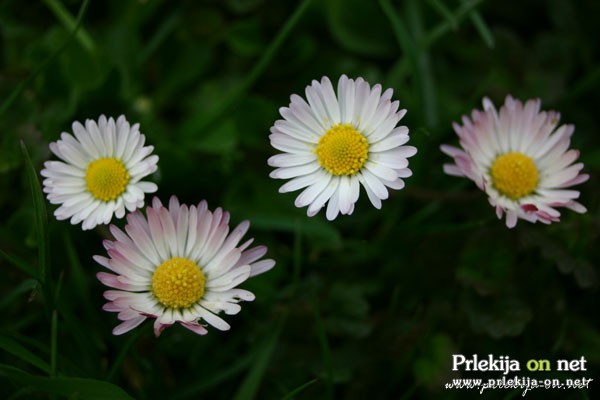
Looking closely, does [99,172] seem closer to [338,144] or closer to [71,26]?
[338,144]

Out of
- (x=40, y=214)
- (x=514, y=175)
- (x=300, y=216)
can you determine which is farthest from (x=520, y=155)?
(x=40, y=214)

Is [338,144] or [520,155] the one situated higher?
[520,155]

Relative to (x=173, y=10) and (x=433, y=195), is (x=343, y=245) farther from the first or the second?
(x=173, y=10)

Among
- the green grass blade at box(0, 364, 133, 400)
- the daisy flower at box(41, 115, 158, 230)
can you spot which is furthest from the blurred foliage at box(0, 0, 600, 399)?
the daisy flower at box(41, 115, 158, 230)

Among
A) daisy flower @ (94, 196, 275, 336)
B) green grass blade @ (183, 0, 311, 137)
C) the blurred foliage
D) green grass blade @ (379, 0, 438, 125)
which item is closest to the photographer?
daisy flower @ (94, 196, 275, 336)

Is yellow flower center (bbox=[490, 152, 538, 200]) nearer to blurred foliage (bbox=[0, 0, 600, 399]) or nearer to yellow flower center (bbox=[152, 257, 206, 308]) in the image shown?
blurred foliage (bbox=[0, 0, 600, 399])

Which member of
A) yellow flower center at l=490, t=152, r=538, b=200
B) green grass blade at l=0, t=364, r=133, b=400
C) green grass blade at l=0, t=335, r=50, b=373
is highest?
yellow flower center at l=490, t=152, r=538, b=200

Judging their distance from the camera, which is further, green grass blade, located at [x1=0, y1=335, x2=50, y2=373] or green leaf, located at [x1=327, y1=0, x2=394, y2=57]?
green leaf, located at [x1=327, y1=0, x2=394, y2=57]
